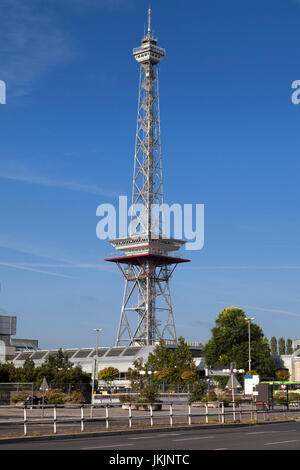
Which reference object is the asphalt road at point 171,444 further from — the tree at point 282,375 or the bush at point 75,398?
the tree at point 282,375

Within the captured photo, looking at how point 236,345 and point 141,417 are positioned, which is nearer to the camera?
point 141,417

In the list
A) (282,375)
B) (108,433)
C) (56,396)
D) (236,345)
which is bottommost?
(108,433)

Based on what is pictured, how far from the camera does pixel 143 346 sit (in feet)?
454

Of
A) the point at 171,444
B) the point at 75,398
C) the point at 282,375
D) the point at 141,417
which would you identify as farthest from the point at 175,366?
the point at 171,444

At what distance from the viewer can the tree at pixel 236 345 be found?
10759 cm

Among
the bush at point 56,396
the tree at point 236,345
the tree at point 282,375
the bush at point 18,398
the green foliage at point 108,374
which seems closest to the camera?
the bush at point 56,396

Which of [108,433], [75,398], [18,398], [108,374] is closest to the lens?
[108,433]

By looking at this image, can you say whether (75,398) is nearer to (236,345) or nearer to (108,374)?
(236,345)

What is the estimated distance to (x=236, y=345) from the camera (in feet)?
365

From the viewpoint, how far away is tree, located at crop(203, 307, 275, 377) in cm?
10759

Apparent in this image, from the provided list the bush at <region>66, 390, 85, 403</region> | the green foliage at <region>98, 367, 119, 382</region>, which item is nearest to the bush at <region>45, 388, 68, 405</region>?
the bush at <region>66, 390, 85, 403</region>

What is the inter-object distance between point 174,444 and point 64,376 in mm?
56067

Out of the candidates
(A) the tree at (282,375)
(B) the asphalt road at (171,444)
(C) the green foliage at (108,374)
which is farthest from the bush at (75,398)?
(A) the tree at (282,375)

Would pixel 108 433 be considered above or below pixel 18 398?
below
